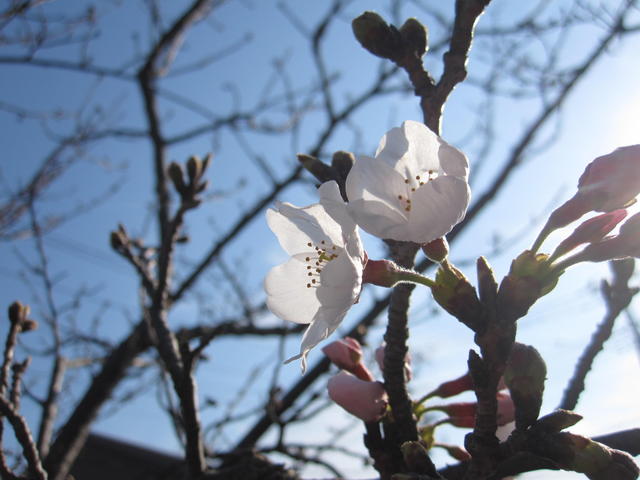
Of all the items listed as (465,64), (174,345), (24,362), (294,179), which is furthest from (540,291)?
(294,179)

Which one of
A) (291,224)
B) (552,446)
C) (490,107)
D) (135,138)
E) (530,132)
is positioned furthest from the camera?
(135,138)

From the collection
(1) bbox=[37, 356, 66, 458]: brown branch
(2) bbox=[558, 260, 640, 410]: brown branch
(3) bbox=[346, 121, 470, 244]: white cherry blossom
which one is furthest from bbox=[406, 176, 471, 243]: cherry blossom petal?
(1) bbox=[37, 356, 66, 458]: brown branch

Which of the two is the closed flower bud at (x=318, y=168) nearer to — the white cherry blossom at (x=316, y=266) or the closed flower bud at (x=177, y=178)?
the white cherry blossom at (x=316, y=266)

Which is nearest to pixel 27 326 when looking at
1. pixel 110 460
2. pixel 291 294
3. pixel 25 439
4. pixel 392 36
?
pixel 25 439

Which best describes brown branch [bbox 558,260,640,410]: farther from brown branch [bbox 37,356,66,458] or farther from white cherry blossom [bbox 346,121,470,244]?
brown branch [bbox 37,356,66,458]

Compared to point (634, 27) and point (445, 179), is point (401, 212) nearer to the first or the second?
point (445, 179)

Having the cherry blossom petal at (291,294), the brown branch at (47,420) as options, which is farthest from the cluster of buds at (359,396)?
the brown branch at (47,420)

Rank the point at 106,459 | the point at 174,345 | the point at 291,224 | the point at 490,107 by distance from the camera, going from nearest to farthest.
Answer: the point at 291,224 → the point at 174,345 → the point at 490,107 → the point at 106,459
